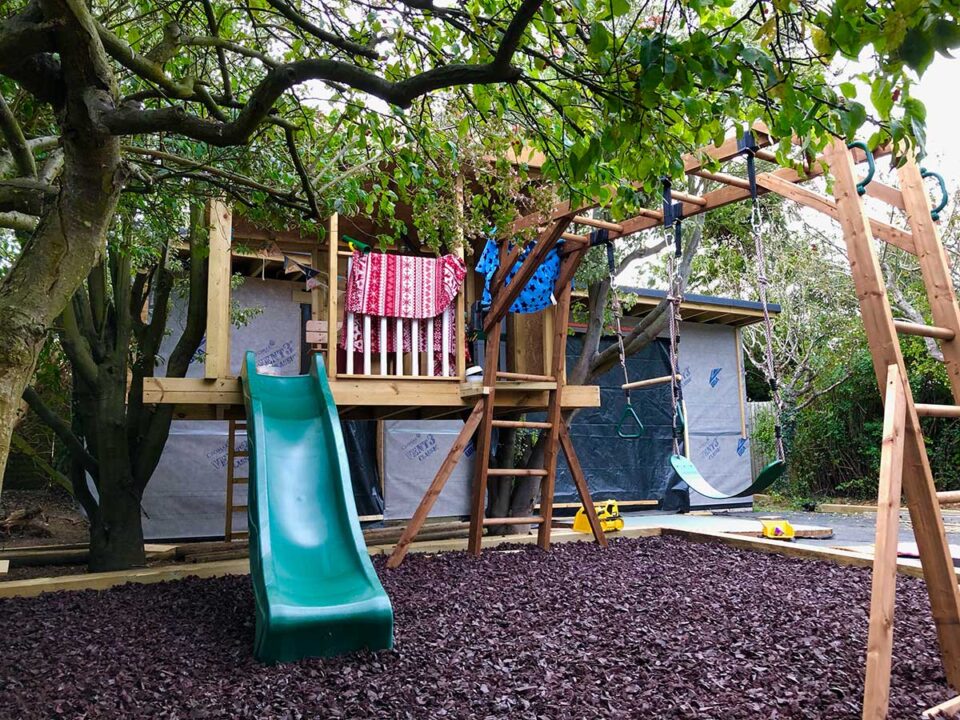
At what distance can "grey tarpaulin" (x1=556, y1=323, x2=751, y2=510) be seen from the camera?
9.97 m

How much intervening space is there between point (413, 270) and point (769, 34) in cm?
371

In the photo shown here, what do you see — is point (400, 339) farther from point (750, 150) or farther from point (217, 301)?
point (750, 150)

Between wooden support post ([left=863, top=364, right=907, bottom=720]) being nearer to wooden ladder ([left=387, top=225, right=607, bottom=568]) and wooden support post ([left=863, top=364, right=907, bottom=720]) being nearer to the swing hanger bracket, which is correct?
the swing hanger bracket

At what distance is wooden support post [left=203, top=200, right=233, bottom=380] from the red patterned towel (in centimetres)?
91

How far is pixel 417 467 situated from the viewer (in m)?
8.91

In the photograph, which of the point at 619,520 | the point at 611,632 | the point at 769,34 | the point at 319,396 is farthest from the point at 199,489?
the point at 769,34

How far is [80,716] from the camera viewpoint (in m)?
2.46

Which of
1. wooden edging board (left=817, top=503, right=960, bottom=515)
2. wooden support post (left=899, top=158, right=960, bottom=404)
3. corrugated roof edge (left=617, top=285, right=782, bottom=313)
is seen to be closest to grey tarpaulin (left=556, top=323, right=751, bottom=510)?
corrugated roof edge (left=617, top=285, right=782, bottom=313)

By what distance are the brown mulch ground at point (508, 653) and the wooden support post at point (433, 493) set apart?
15.2 inches

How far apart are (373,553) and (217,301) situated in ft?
7.33

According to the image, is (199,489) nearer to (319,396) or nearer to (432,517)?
(432,517)

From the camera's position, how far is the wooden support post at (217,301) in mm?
4957

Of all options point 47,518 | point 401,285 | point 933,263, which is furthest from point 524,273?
point 47,518

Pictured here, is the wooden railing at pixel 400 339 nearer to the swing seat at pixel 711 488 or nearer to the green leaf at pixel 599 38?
the swing seat at pixel 711 488
